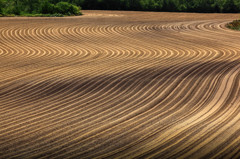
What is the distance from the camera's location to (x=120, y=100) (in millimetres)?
7805

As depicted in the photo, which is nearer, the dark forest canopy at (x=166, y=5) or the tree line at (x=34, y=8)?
the tree line at (x=34, y=8)

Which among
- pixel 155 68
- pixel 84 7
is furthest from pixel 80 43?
pixel 84 7

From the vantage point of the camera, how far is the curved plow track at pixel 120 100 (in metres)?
5.64

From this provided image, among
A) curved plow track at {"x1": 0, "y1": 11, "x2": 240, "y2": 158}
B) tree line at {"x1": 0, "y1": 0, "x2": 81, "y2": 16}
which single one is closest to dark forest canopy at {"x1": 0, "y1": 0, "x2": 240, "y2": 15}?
tree line at {"x1": 0, "y1": 0, "x2": 81, "y2": 16}

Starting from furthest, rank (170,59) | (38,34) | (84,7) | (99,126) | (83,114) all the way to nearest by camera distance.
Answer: (84,7)
(38,34)
(170,59)
(83,114)
(99,126)

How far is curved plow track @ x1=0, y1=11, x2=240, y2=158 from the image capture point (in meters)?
5.64

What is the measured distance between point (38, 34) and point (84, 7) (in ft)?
68.5

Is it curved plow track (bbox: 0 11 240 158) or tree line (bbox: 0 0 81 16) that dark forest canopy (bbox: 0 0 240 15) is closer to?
tree line (bbox: 0 0 81 16)

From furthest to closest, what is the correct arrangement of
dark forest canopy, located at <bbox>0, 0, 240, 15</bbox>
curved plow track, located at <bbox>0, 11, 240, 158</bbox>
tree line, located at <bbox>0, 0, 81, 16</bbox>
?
dark forest canopy, located at <bbox>0, 0, 240, 15</bbox>
tree line, located at <bbox>0, 0, 81, 16</bbox>
curved plow track, located at <bbox>0, 11, 240, 158</bbox>

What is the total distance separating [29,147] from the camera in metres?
5.59

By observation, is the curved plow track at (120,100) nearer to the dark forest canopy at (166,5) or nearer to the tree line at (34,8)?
the tree line at (34,8)

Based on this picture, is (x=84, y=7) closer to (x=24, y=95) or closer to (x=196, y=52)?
(x=196, y=52)

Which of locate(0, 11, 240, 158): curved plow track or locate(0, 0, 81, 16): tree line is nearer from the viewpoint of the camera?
locate(0, 11, 240, 158): curved plow track

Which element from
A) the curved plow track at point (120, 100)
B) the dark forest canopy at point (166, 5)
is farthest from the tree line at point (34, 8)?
the curved plow track at point (120, 100)
